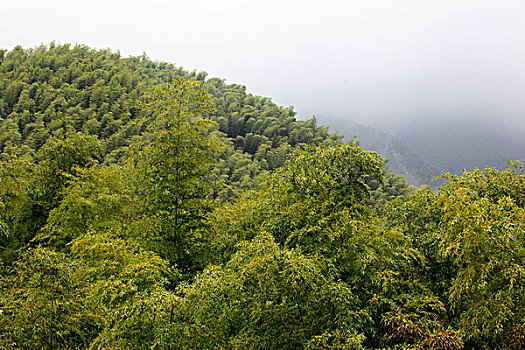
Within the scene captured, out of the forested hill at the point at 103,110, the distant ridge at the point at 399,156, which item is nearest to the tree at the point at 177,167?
the forested hill at the point at 103,110

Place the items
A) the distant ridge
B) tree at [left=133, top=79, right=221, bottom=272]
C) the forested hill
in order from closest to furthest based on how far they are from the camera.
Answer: tree at [left=133, top=79, right=221, bottom=272]
the forested hill
the distant ridge

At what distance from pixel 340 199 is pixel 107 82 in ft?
359

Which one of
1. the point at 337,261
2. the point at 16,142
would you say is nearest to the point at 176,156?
the point at 337,261

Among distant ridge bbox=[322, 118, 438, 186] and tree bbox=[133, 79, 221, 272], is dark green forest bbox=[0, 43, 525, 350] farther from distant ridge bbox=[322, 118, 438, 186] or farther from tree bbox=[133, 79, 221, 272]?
distant ridge bbox=[322, 118, 438, 186]

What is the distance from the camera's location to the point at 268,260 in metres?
5.72

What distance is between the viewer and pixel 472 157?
14000 centimetres

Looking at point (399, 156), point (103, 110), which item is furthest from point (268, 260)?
point (399, 156)

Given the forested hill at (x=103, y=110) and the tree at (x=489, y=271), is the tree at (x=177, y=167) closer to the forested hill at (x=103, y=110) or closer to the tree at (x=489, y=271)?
the tree at (x=489, y=271)

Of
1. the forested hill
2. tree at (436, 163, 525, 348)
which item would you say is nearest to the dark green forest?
tree at (436, 163, 525, 348)

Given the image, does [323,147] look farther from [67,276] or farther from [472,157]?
[472,157]

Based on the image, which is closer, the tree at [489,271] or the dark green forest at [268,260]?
the dark green forest at [268,260]

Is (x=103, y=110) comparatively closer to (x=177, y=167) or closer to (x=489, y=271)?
(x=177, y=167)

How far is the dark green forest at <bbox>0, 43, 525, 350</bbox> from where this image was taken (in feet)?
18.6

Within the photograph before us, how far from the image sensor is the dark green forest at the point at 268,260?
568 centimetres
